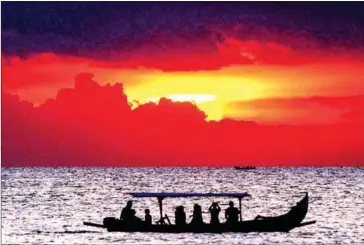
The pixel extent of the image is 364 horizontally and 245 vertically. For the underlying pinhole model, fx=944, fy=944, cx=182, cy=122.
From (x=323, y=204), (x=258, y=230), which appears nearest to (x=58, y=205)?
(x=323, y=204)

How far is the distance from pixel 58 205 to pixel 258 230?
31.0 meters

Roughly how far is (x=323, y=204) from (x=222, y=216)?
15.6m

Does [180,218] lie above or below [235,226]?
above

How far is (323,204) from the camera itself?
6806 cm

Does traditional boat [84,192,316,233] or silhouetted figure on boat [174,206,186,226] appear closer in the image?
traditional boat [84,192,316,233]

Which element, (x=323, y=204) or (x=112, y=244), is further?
(x=323, y=204)

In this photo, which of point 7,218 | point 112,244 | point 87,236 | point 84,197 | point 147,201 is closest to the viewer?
point 112,244

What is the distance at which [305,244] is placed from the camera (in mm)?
38531

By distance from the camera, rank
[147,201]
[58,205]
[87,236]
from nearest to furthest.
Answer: [87,236]
[58,205]
[147,201]

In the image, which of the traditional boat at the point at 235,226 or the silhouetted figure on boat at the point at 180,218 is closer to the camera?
the traditional boat at the point at 235,226

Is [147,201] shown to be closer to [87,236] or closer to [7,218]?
[7,218]

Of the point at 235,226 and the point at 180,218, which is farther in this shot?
the point at 180,218

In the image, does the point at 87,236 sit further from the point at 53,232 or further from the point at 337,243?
the point at 337,243

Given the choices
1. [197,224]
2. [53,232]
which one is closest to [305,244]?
[197,224]
